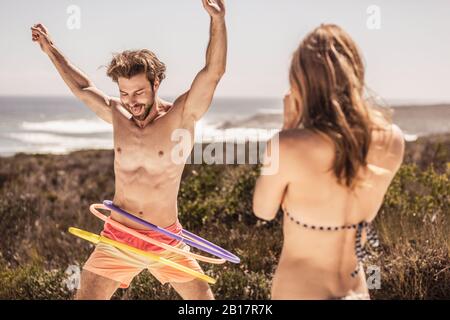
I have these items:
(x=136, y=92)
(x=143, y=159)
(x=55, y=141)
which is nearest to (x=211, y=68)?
(x=136, y=92)

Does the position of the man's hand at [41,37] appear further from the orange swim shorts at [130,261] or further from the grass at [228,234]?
the grass at [228,234]

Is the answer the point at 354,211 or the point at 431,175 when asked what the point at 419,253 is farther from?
the point at 354,211

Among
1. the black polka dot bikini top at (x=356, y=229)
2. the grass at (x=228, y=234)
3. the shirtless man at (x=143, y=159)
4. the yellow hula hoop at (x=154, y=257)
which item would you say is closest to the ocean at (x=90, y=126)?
the grass at (x=228, y=234)

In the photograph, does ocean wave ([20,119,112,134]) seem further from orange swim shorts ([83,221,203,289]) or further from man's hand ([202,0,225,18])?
man's hand ([202,0,225,18])

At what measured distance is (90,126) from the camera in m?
29.5

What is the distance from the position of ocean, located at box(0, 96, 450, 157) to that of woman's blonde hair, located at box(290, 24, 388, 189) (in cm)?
1157

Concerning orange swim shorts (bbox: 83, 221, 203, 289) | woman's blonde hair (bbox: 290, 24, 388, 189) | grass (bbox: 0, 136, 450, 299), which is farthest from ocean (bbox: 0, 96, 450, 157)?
woman's blonde hair (bbox: 290, 24, 388, 189)

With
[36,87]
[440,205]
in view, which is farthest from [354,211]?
[36,87]

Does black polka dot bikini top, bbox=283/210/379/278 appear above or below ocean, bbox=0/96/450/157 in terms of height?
above

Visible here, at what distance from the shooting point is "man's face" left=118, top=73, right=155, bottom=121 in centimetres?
399

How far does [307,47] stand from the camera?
2777mm

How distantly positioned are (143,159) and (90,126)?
25.9 m

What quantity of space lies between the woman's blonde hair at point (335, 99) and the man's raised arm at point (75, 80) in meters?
1.91

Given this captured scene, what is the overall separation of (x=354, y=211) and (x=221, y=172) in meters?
7.60
